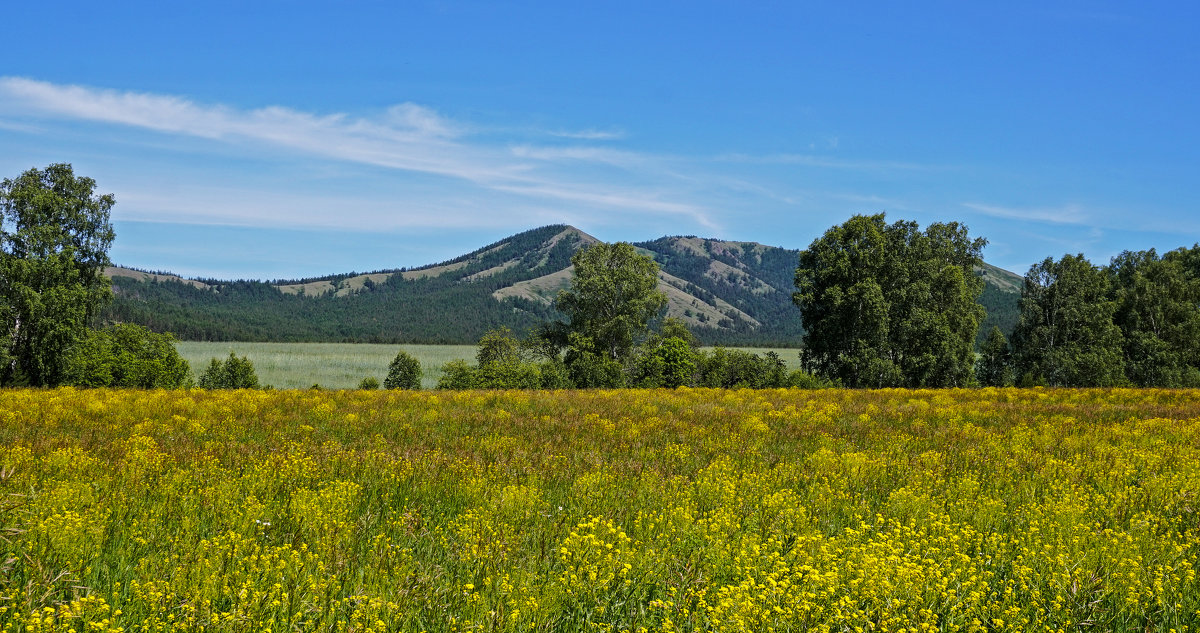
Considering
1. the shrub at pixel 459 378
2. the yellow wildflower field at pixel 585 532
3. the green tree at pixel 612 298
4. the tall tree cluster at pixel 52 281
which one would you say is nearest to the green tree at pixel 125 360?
the tall tree cluster at pixel 52 281

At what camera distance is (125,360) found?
5119cm

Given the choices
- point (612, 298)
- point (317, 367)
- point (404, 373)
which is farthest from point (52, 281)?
point (317, 367)

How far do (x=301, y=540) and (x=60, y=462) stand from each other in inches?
187

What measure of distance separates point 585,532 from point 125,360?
57.3 m

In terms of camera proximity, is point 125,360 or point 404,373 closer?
point 125,360

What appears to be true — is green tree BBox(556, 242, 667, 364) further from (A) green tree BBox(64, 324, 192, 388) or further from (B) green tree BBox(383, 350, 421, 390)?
(B) green tree BBox(383, 350, 421, 390)

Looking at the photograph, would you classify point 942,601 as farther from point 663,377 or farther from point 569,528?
point 663,377

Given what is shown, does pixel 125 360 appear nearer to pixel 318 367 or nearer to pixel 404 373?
pixel 404 373

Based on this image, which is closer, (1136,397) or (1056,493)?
(1056,493)

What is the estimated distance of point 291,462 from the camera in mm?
8789

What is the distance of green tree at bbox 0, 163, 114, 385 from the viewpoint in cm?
3994

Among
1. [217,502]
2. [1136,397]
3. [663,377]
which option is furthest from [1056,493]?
[663,377]

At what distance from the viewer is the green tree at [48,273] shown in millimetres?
39938

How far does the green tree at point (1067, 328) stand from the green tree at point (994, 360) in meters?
2.70
